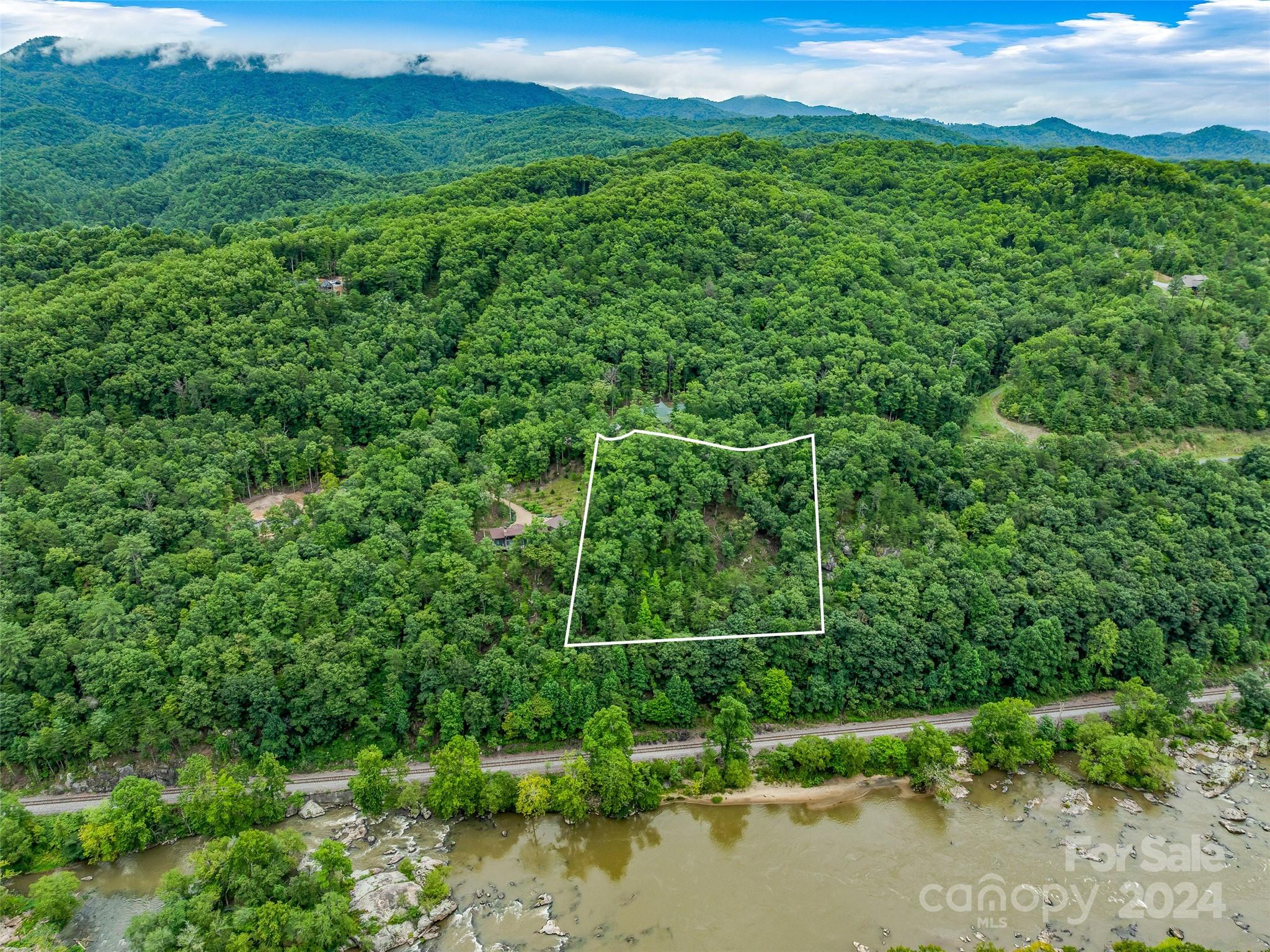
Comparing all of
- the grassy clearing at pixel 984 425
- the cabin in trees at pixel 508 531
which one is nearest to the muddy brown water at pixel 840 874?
the cabin in trees at pixel 508 531

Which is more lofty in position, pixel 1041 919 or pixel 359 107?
pixel 359 107

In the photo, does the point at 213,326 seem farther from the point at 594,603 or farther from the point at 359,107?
the point at 359,107

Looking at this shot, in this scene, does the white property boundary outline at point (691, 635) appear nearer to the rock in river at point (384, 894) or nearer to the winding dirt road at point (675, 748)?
the winding dirt road at point (675, 748)

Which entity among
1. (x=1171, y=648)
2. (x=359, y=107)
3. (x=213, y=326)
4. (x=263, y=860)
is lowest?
(x=263, y=860)

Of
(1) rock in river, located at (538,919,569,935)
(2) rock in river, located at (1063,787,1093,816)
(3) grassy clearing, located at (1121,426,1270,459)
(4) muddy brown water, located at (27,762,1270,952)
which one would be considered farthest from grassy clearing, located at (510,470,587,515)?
(3) grassy clearing, located at (1121,426,1270,459)

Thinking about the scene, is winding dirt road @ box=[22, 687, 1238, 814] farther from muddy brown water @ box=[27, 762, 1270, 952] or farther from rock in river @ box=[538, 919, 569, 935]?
rock in river @ box=[538, 919, 569, 935]

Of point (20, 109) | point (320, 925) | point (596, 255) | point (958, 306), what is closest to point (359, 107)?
point (20, 109)
